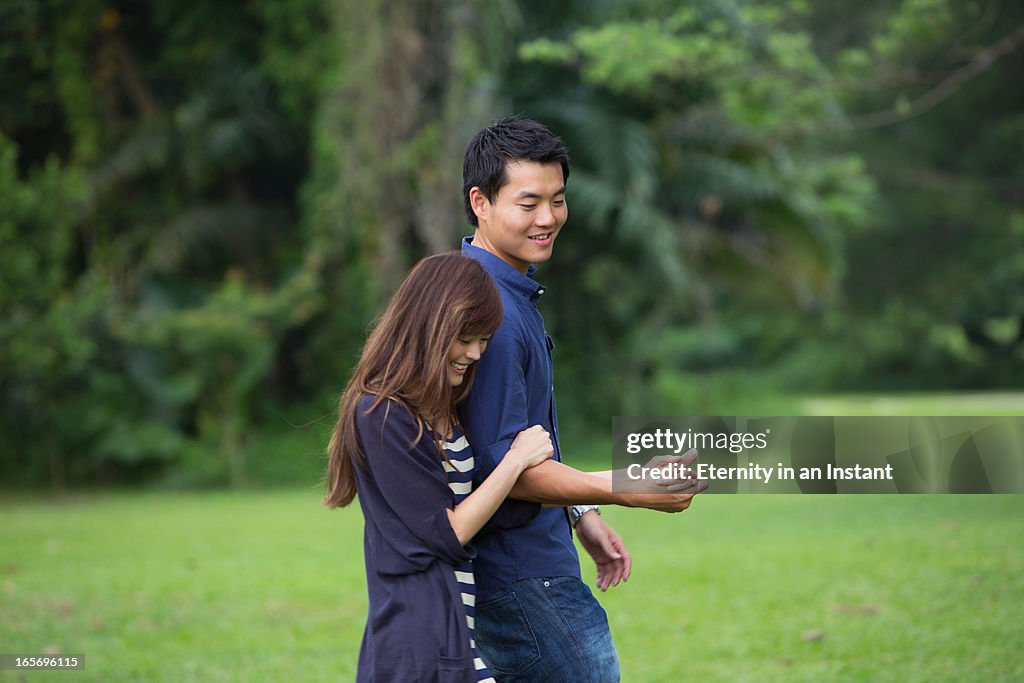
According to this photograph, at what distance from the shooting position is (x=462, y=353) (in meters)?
2.74

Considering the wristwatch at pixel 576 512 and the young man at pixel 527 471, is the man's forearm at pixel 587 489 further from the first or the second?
the wristwatch at pixel 576 512

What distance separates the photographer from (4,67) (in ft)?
55.7

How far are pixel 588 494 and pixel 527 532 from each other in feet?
0.74

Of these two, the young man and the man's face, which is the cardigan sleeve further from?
the man's face

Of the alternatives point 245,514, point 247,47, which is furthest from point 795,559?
point 247,47

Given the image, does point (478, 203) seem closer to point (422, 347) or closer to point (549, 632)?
point (422, 347)

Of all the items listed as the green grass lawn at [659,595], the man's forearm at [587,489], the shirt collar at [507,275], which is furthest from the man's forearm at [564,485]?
the green grass lawn at [659,595]

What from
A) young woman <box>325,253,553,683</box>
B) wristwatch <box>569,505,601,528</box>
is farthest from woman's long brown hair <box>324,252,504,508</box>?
wristwatch <box>569,505,601,528</box>

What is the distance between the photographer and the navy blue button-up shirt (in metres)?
2.79

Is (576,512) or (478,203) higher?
(478,203)

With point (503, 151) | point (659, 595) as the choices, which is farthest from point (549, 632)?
point (659, 595)

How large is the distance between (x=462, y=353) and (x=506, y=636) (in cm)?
69

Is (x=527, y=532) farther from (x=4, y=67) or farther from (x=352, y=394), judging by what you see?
(x=4, y=67)

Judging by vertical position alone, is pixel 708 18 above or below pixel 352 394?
above
